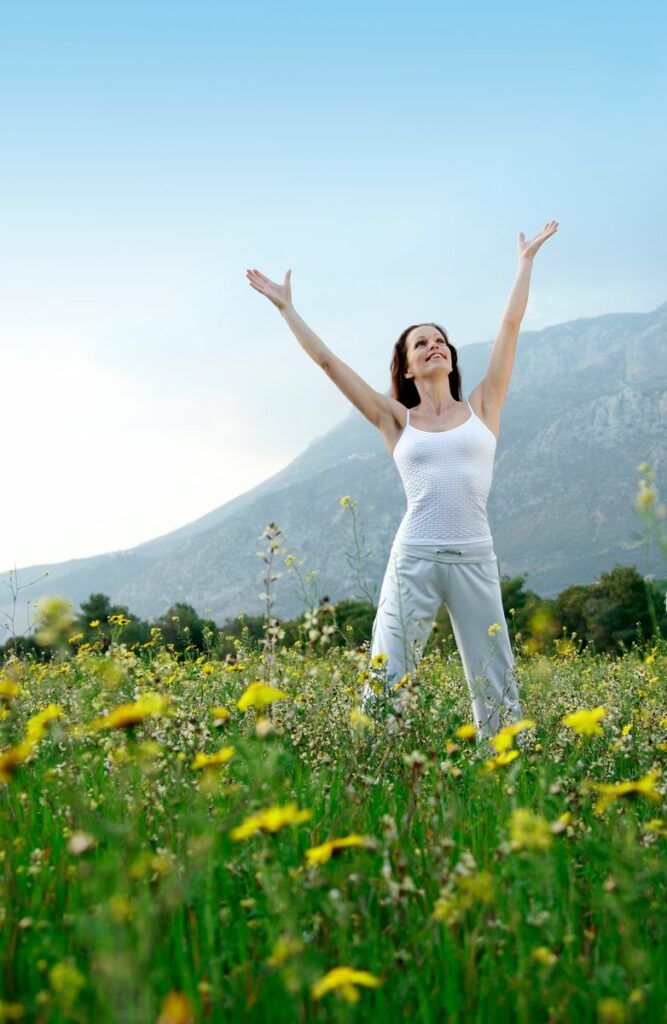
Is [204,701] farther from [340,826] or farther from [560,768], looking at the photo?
[340,826]

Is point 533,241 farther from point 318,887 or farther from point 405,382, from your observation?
point 318,887

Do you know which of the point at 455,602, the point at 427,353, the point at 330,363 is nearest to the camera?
the point at 455,602

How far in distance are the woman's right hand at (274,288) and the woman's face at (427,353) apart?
938mm

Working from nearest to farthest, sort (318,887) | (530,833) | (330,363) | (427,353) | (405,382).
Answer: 1. (530,833)
2. (318,887)
3. (427,353)
4. (330,363)
5. (405,382)

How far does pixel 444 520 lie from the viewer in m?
5.08

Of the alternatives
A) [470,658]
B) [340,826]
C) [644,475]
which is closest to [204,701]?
[470,658]

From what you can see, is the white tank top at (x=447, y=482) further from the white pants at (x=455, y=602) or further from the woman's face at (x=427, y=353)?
the woman's face at (x=427, y=353)

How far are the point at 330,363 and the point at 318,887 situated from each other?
13.9 feet

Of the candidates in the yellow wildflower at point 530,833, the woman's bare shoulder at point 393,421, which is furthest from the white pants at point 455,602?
the yellow wildflower at point 530,833

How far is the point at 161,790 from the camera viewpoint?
2.97m

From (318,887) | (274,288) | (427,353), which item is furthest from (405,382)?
(318,887)

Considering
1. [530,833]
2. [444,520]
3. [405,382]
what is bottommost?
[530,833]

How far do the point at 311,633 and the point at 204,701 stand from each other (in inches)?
92.8

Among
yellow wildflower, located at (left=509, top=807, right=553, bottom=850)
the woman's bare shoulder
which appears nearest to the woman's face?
the woman's bare shoulder
